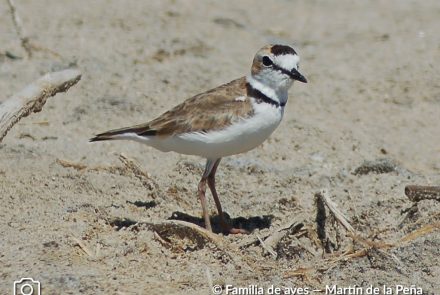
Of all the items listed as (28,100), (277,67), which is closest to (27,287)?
(28,100)

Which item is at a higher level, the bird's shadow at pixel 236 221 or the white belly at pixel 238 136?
the white belly at pixel 238 136

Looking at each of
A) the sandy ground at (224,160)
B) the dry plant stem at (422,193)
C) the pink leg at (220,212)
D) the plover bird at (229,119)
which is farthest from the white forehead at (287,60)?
the dry plant stem at (422,193)

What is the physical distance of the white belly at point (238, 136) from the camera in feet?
17.6

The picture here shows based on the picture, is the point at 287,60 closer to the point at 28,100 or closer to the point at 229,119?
the point at 229,119

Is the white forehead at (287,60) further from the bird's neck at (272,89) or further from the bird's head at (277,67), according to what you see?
the bird's neck at (272,89)

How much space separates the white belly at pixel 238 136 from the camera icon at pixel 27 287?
1.42 m

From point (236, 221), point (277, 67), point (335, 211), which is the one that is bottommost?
point (236, 221)

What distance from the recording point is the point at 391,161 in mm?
6602

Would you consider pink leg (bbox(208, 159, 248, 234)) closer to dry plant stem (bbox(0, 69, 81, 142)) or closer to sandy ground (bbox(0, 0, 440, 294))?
sandy ground (bbox(0, 0, 440, 294))

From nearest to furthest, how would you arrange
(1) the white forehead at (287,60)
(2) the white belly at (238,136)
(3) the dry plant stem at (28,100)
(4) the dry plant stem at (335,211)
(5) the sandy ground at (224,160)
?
(5) the sandy ground at (224,160) → (4) the dry plant stem at (335,211) → (2) the white belly at (238,136) → (1) the white forehead at (287,60) → (3) the dry plant stem at (28,100)

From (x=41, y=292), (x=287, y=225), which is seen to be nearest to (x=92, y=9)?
(x=287, y=225)

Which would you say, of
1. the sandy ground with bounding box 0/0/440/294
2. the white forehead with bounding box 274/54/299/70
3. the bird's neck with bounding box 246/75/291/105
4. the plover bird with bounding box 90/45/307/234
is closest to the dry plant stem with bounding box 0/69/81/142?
the sandy ground with bounding box 0/0/440/294

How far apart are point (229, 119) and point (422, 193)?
1248mm

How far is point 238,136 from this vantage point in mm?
5367
